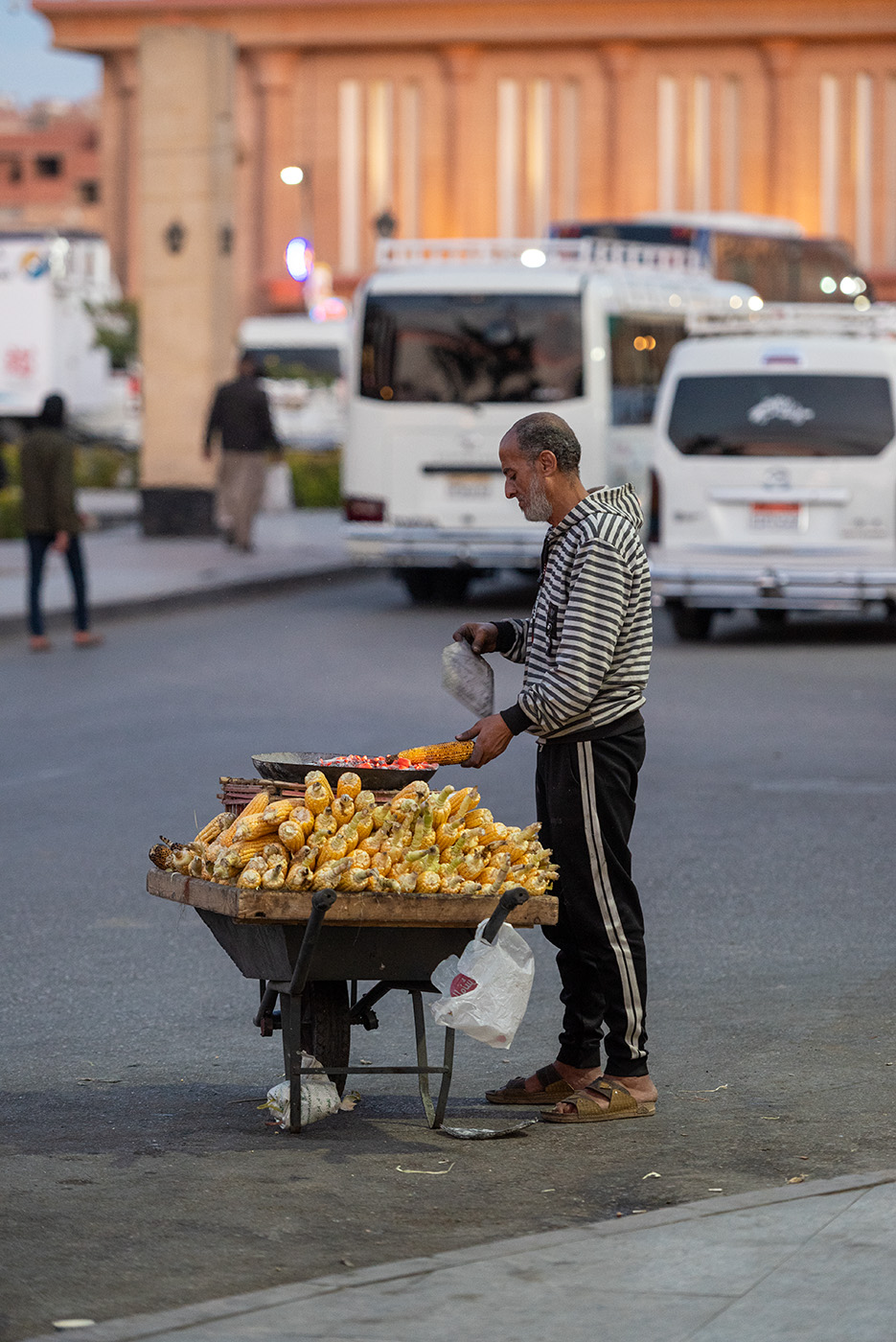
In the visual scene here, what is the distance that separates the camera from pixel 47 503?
17.3m

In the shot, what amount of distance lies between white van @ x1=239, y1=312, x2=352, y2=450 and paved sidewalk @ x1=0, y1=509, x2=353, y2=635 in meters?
10.9

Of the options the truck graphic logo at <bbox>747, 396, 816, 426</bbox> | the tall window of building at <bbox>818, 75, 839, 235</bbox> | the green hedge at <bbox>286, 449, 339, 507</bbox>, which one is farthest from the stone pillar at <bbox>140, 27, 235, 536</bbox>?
the tall window of building at <bbox>818, 75, 839, 235</bbox>

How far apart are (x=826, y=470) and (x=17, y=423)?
25.5 m

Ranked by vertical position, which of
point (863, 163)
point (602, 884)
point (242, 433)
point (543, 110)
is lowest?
point (602, 884)

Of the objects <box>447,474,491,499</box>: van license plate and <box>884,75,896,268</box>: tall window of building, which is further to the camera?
<box>884,75,896,268</box>: tall window of building

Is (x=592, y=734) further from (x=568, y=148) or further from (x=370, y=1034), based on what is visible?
(x=568, y=148)

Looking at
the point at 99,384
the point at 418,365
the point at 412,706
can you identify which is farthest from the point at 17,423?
the point at 412,706

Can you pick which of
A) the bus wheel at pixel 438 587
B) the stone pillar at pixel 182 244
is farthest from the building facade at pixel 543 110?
the bus wheel at pixel 438 587

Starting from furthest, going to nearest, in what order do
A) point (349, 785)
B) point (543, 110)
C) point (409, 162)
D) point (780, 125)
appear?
point (409, 162) < point (543, 110) < point (780, 125) < point (349, 785)

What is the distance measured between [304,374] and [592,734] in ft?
122

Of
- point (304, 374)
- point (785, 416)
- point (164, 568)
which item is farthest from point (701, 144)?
point (785, 416)

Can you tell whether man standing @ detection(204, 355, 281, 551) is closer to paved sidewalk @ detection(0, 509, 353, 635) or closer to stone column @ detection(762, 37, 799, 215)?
paved sidewalk @ detection(0, 509, 353, 635)

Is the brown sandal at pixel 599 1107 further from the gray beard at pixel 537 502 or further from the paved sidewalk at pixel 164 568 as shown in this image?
the paved sidewalk at pixel 164 568

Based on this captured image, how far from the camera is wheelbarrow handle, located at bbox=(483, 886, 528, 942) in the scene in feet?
16.9
